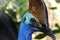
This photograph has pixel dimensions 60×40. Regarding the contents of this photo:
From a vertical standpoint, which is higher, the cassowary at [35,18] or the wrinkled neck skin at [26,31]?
the cassowary at [35,18]

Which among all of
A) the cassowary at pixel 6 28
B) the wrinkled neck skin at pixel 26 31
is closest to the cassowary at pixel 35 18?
the wrinkled neck skin at pixel 26 31

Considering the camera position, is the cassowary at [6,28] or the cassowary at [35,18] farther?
the cassowary at [6,28]

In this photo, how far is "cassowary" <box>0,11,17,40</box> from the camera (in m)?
0.93

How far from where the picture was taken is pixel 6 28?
3.10 feet

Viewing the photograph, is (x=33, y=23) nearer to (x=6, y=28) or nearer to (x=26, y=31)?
(x=26, y=31)

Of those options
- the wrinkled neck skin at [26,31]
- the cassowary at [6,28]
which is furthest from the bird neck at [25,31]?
the cassowary at [6,28]

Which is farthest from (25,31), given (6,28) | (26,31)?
(6,28)

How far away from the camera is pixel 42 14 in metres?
0.73

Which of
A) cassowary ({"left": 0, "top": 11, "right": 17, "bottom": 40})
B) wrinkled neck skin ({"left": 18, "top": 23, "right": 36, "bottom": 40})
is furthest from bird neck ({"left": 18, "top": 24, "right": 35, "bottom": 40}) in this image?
cassowary ({"left": 0, "top": 11, "right": 17, "bottom": 40})

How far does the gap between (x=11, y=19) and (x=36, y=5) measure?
29cm

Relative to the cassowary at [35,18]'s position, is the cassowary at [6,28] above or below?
below

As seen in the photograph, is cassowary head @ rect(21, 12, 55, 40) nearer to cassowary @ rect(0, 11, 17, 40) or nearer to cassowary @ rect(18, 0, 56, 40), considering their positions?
cassowary @ rect(18, 0, 56, 40)

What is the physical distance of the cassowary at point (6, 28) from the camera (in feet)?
3.06

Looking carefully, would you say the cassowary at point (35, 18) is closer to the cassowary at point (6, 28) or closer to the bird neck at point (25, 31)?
the bird neck at point (25, 31)
